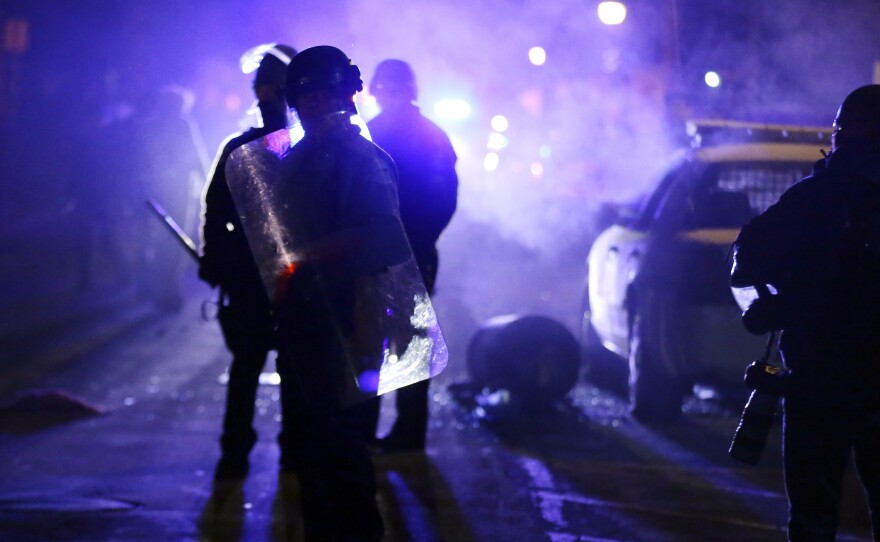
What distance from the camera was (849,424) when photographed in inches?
146

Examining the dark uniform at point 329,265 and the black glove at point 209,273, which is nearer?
the dark uniform at point 329,265

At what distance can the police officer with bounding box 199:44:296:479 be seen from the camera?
555 cm

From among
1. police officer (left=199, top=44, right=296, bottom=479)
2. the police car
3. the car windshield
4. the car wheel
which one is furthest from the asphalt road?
the car windshield

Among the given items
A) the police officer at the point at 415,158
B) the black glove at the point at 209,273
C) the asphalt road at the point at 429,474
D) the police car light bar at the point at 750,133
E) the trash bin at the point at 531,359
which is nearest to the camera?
the asphalt road at the point at 429,474

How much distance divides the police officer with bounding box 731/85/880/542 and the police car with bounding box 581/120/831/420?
9.30 ft

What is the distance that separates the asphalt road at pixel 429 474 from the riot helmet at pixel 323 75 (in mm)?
1841

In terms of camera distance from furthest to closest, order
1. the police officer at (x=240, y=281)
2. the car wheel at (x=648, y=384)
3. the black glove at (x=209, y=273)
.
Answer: the car wheel at (x=648, y=384), the black glove at (x=209, y=273), the police officer at (x=240, y=281)

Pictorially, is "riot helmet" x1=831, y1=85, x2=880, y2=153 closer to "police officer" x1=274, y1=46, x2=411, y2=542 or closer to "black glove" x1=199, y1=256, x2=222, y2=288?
"police officer" x1=274, y1=46, x2=411, y2=542

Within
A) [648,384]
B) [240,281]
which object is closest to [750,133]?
[648,384]

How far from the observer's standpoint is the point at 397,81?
598 cm

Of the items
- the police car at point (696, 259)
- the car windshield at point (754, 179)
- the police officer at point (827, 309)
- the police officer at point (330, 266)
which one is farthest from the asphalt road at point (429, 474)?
the car windshield at point (754, 179)

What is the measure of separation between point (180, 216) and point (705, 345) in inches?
292

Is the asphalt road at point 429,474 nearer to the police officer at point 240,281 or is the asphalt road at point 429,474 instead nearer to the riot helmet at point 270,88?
the police officer at point 240,281

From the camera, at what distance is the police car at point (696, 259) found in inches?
263
